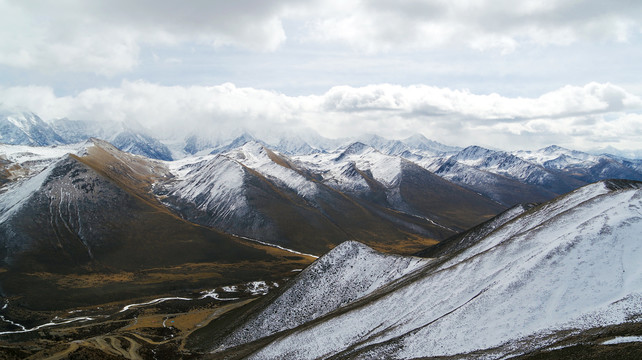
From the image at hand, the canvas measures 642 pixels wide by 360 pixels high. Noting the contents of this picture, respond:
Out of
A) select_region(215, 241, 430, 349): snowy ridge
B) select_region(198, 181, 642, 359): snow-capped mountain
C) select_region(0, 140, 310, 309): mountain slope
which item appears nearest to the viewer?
select_region(198, 181, 642, 359): snow-capped mountain

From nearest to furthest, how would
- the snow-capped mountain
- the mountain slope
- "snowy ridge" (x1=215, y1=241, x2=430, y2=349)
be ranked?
the snow-capped mountain
"snowy ridge" (x1=215, y1=241, x2=430, y2=349)
the mountain slope

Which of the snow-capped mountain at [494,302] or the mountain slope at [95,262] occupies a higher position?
the snow-capped mountain at [494,302]

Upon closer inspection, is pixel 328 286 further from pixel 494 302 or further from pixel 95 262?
pixel 95 262

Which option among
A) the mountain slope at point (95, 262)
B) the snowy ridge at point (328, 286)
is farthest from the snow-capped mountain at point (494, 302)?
the mountain slope at point (95, 262)

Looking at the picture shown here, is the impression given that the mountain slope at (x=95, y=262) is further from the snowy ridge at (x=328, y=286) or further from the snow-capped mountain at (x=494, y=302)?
the snow-capped mountain at (x=494, y=302)

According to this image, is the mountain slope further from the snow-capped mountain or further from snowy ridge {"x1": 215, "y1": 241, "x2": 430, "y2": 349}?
the snow-capped mountain

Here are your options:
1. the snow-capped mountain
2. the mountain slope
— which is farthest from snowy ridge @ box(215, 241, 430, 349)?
the mountain slope

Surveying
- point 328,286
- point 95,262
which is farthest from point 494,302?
point 95,262

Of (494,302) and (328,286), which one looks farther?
(328,286)

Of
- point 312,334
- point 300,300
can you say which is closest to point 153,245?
point 300,300
